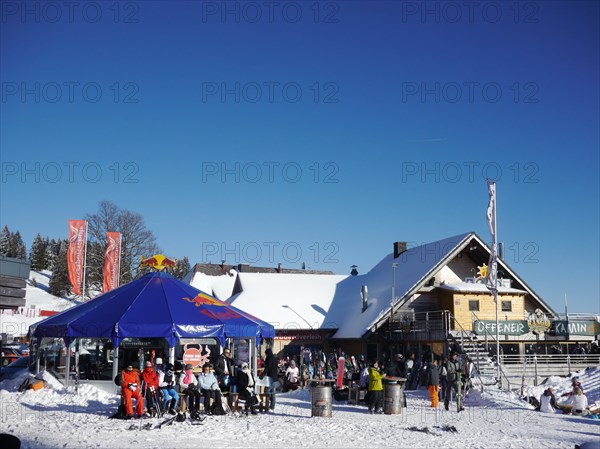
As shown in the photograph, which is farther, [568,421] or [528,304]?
[528,304]

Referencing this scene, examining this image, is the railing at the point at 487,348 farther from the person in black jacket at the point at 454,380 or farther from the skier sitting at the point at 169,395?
the skier sitting at the point at 169,395

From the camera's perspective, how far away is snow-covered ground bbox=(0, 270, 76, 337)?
55.9 m

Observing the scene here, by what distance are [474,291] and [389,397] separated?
14.6m

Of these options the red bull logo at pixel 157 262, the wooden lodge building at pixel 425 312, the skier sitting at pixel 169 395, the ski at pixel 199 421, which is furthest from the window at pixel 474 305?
the ski at pixel 199 421

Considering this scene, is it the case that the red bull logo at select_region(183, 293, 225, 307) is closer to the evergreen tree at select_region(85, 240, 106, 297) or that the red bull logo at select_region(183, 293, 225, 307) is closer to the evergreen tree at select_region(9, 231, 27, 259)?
the evergreen tree at select_region(85, 240, 106, 297)

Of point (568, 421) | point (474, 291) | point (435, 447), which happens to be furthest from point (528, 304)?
point (435, 447)

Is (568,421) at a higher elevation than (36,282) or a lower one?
lower

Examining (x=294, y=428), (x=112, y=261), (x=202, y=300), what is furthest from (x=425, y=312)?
(x=112, y=261)

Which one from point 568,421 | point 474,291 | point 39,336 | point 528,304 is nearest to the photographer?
point 568,421

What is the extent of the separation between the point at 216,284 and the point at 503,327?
67.0 ft

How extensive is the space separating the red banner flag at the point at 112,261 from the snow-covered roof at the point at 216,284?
6373 millimetres

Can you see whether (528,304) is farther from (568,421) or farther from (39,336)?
(39,336)

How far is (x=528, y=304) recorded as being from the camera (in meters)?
33.7

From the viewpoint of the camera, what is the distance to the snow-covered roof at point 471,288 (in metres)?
30.7
